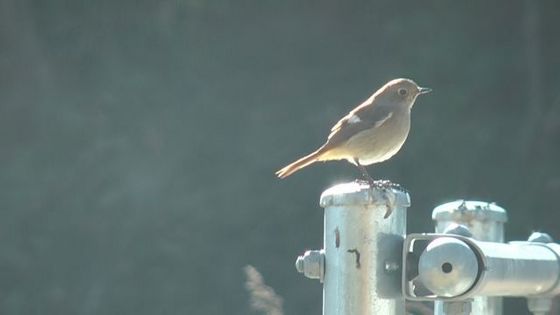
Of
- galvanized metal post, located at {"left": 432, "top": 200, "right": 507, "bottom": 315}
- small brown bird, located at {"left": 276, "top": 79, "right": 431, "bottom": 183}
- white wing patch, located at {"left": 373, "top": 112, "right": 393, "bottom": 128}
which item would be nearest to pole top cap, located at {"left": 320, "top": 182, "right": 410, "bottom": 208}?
galvanized metal post, located at {"left": 432, "top": 200, "right": 507, "bottom": 315}

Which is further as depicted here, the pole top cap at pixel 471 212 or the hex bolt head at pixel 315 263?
the pole top cap at pixel 471 212

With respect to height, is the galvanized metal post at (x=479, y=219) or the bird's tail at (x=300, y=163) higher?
the bird's tail at (x=300, y=163)

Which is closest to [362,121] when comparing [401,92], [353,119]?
[353,119]

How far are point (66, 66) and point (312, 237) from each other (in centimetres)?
199

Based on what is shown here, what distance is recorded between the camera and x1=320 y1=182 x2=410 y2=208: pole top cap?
1.81 metres

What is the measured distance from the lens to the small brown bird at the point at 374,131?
3611mm

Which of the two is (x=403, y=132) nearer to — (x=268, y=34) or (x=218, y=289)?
(x=218, y=289)

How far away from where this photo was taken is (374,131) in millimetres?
3607

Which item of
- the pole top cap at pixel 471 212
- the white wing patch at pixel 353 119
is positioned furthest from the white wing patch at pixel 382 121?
the pole top cap at pixel 471 212

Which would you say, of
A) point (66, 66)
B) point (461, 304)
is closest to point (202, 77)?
point (66, 66)

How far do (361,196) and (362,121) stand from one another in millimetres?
1949

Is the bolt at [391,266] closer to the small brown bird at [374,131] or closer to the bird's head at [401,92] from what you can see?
the small brown bird at [374,131]

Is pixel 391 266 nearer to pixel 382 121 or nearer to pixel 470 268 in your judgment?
pixel 470 268

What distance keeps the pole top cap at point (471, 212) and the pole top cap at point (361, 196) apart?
55cm
